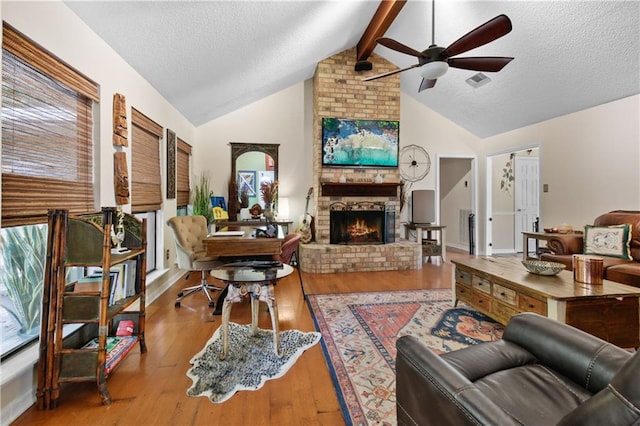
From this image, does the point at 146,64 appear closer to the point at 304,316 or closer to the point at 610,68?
the point at 304,316

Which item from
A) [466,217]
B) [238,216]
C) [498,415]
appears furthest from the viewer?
[466,217]

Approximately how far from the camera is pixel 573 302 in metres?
2.00

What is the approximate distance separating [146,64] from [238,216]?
9.76 feet

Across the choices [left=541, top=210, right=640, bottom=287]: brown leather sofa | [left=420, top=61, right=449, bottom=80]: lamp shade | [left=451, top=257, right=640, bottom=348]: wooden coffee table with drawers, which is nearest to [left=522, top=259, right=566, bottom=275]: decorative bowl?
[left=451, top=257, right=640, bottom=348]: wooden coffee table with drawers

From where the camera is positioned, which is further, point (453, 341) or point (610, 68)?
point (610, 68)

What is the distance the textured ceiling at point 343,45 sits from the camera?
2502 millimetres

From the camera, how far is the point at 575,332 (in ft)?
4.27

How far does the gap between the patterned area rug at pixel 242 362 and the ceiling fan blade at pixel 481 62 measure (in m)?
2.75

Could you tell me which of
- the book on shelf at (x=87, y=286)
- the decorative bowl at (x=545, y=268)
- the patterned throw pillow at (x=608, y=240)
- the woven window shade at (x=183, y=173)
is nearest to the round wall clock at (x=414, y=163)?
the patterned throw pillow at (x=608, y=240)

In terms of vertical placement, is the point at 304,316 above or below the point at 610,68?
below

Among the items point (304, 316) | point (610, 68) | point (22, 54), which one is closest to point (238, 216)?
point (304, 316)

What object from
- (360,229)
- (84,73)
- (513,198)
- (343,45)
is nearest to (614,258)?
(360,229)

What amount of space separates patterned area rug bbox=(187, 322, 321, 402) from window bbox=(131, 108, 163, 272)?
1.64 m

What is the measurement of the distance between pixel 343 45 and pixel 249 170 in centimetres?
261
